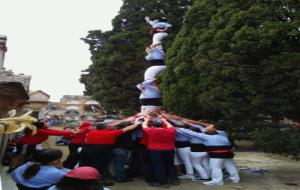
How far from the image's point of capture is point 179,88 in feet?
53.1

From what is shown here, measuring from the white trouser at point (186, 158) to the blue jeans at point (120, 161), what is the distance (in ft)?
5.11

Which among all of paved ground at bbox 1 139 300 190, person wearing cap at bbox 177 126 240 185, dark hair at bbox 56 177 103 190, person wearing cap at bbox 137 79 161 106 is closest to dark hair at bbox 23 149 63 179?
dark hair at bbox 56 177 103 190

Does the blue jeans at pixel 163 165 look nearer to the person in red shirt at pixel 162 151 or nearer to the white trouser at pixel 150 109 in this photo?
the person in red shirt at pixel 162 151

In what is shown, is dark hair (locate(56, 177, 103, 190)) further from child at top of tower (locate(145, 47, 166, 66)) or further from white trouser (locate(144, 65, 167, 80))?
child at top of tower (locate(145, 47, 166, 66))

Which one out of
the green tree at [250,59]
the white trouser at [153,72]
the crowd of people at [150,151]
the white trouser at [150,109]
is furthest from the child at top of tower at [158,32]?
the crowd of people at [150,151]

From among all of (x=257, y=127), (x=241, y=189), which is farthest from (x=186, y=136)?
(x=257, y=127)

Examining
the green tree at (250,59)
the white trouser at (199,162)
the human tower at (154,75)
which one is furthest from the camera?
the human tower at (154,75)

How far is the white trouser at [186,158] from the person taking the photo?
10.7 meters

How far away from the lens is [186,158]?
35.2 ft

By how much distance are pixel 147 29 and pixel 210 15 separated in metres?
9.88

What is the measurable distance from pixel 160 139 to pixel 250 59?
192 inches

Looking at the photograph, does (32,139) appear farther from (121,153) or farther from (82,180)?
(82,180)

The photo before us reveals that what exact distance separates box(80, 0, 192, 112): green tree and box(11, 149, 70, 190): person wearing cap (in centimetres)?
1900

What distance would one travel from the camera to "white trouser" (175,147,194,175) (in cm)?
1072
